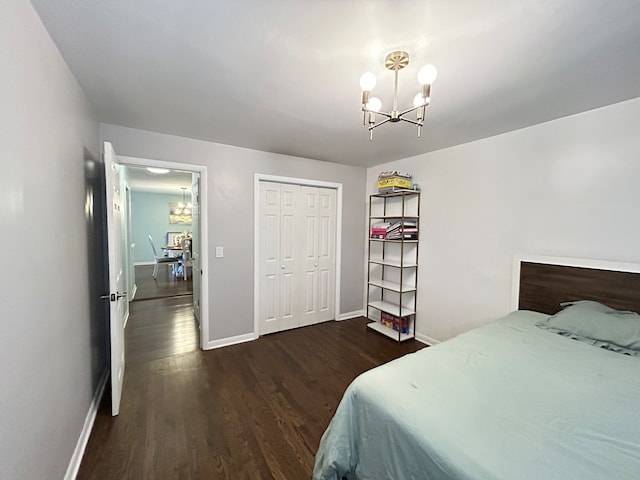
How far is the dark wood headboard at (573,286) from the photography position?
1.88 metres

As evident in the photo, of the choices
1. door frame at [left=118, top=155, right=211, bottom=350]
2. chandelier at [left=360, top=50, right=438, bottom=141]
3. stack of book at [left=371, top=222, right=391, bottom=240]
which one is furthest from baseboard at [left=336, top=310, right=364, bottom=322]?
chandelier at [left=360, top=50, right=438, bottom=141]

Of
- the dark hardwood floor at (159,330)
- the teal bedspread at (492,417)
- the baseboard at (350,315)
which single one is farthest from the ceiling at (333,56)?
the baseboard at (350,315)

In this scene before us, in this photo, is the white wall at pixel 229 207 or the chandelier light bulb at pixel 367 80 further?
the white wall at pixel 229 207

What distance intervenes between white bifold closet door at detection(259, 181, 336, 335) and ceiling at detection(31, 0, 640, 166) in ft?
→ 4.41

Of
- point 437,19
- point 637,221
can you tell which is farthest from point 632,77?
point 437,19

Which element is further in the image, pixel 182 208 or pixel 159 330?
pixel 182 208

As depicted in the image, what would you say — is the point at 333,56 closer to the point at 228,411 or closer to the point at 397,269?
the point at 228,411

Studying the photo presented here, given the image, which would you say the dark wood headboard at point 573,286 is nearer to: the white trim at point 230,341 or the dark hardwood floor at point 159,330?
the white trim at point 230,341

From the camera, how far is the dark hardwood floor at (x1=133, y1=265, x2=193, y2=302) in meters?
5.31

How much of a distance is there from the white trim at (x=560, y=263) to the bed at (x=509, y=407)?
15 mm

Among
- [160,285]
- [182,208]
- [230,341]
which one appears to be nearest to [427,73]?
[230,341]

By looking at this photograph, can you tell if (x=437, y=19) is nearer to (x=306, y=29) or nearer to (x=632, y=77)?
(x=306, y=29)

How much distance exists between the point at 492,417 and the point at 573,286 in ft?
5.76

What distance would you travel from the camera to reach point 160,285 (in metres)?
6.07
